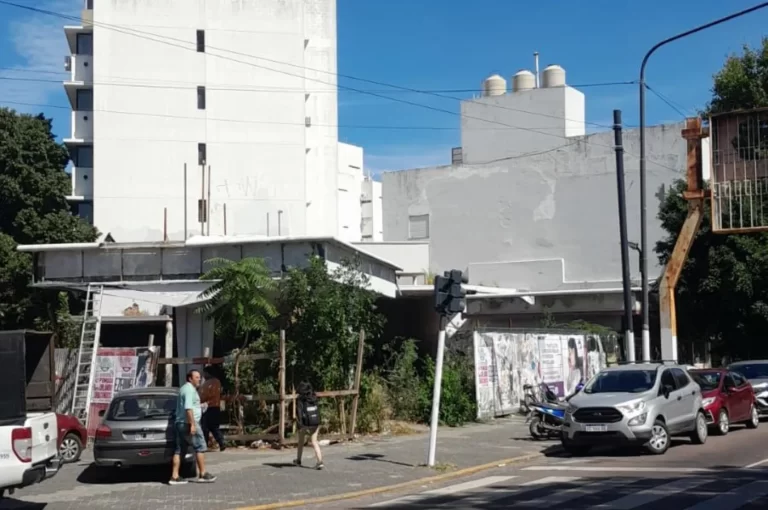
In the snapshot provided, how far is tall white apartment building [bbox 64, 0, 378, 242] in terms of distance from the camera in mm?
51594

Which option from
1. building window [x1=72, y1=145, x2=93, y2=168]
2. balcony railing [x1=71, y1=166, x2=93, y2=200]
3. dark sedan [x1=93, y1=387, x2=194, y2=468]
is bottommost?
dark sedan [x1=93, y1=387, x2=194, y2=468]

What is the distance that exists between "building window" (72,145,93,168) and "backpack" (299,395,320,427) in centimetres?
3960

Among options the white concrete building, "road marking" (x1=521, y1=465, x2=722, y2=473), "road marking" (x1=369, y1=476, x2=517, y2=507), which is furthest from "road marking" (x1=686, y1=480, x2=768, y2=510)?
the white concrete building

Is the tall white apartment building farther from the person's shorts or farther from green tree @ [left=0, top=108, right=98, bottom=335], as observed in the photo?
the person's shorts

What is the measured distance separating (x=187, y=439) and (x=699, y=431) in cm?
1047

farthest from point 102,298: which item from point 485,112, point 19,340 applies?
point 485,112

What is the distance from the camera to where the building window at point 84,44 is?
5372cm

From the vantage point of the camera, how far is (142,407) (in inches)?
638

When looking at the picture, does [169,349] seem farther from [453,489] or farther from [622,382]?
[622,382]

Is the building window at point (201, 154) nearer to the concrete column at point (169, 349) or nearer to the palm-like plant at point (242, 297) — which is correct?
the concrete column at point (169, 349)

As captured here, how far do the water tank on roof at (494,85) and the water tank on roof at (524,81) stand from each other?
0.97 m

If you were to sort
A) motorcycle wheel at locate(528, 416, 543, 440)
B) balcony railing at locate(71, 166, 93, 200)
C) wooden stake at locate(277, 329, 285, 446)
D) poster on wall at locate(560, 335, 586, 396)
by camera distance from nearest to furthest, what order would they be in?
wooden stake at locate(277, 329, 285, 446) → motorcycle wheel at locate(528, 416, 543, 440) → poster on wall at locate(560, 335, 586, 396) → balcony railing at locate(71, 166, 93, 200)

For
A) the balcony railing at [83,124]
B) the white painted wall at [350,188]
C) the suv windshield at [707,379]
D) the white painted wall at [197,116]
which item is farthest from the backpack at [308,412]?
the white painted wall at [350,188]

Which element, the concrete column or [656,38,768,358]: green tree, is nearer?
the concrete column
